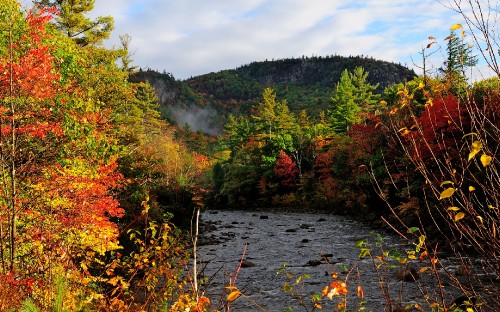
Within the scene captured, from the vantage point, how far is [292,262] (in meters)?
18.2

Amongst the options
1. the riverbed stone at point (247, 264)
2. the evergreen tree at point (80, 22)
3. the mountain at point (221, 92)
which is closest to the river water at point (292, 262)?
the riverbed stone at point (247, 264)

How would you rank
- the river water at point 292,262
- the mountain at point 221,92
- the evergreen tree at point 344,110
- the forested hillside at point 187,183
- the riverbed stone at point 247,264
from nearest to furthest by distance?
the forested hillside at point 187,183
the river water at point 292,262
the riverbed stone at point 247,264
the evergreen tree at point 344,110
the mountain at point 221,92

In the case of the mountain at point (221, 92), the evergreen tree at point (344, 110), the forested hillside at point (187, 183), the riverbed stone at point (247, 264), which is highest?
the mountain at point (221, 92)

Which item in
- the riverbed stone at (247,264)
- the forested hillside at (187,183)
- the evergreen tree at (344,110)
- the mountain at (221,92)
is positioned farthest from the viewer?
the mountain at (221,92)

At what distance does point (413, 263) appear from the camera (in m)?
15.8

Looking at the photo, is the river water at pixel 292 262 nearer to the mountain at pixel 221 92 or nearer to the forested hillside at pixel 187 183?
the forested hillside at pixel 187 183

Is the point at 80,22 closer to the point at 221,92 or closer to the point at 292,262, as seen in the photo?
the point at 292,262

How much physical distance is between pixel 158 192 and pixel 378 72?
179654mm

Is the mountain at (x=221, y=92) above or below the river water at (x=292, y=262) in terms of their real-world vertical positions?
above

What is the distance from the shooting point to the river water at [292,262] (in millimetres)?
12281

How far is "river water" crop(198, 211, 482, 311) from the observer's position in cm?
1228

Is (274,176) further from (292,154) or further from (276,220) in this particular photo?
(276,220)

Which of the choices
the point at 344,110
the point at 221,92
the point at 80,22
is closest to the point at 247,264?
the point at 80,22

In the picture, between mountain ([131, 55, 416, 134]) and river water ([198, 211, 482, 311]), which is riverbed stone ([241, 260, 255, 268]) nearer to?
river water ([198, 211, 482, 311])
